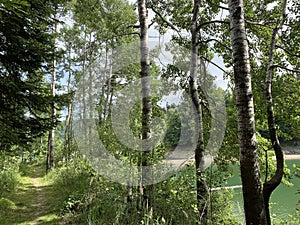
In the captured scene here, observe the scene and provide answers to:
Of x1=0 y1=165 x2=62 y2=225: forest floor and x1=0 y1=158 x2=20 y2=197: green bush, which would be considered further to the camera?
x1=0 y1=158 x2=20 y2=197: green bush

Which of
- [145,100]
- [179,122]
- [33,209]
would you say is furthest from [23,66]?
[179,122]

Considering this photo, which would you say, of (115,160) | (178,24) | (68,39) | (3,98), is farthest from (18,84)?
(68,39)

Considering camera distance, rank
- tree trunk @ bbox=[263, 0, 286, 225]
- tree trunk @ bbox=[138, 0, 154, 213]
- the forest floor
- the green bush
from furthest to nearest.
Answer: the green bush, the forest floor, tree trunk @ bbox=[138, 0, 154, 213], tree trunk @ bbox=[263, 0, 286, 225]

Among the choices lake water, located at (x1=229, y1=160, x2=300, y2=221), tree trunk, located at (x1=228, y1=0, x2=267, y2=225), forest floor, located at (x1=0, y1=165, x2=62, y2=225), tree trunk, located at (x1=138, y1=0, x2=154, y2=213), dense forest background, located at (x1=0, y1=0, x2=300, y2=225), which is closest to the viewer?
tree trunk, located at (x1=228, y1=0, x2=267, y2=225)

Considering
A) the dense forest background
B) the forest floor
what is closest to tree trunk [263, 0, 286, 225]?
the dense forest background

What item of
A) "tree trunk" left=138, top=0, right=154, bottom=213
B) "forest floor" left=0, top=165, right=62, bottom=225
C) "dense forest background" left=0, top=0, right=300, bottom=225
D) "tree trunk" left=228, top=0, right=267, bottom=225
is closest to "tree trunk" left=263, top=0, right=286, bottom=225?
"dense forest background" left=0, top=0, right=300, bottom=225

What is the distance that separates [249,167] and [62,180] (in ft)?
22.5

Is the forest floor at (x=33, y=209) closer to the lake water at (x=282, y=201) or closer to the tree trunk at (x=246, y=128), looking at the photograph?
the tree trunk at (x=246, y=128)

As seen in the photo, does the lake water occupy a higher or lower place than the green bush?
lower

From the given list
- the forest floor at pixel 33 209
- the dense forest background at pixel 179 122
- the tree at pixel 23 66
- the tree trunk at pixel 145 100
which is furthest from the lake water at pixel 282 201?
the tree at pixel 23 66

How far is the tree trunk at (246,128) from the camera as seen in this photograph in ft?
8.32

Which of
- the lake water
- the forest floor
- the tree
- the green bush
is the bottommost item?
the lake water

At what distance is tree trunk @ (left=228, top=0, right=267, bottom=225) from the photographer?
2535mm

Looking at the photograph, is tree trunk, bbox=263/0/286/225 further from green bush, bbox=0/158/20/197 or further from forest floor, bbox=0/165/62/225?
green bush, bbox=0/158/20/197
